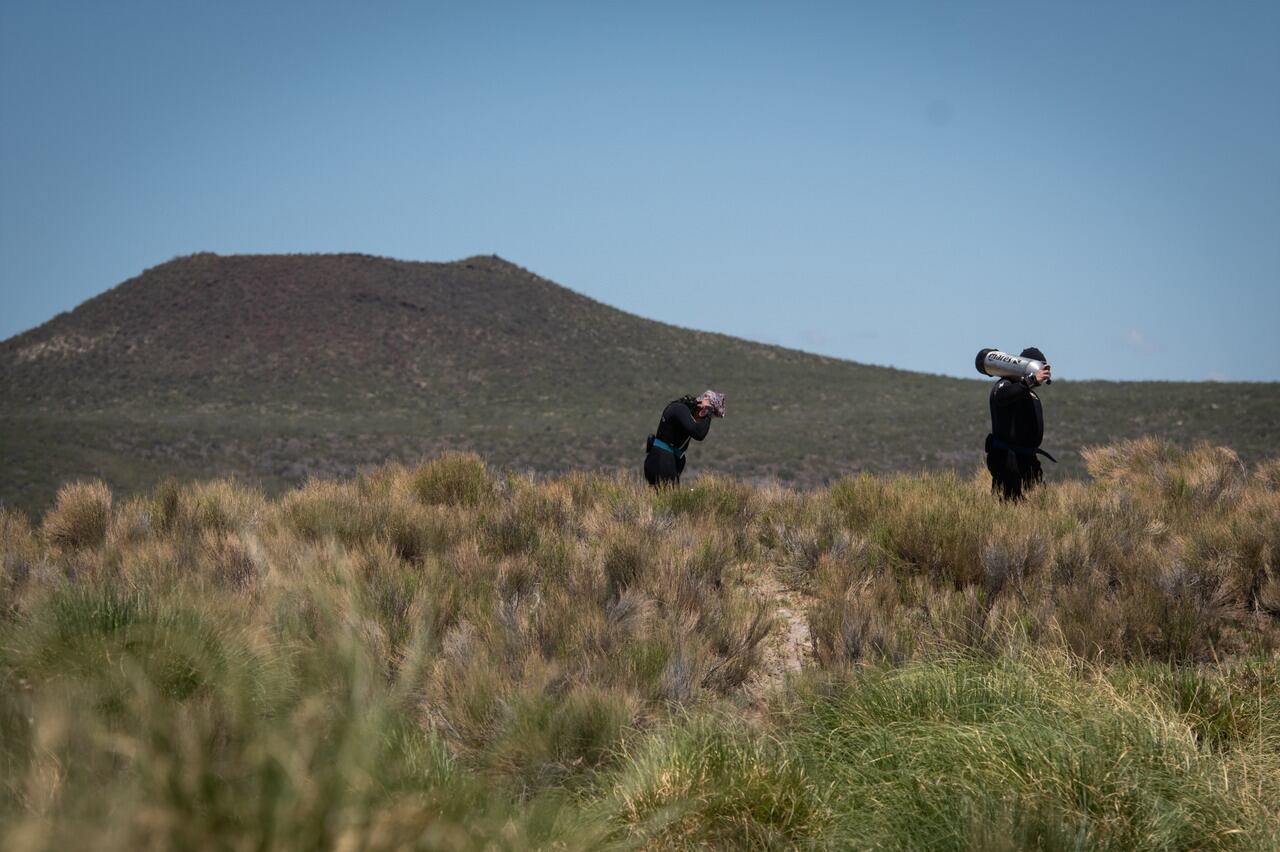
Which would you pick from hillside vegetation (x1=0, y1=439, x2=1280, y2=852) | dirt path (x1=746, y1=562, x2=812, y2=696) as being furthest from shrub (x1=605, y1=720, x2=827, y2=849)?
dirt path (x1=746, y1=562, x2=812, y2=696)

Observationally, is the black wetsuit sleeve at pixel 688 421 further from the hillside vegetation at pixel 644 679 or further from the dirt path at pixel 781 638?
the dirt path at pixel 781 638

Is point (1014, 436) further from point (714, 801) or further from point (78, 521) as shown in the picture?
point (78, 521)

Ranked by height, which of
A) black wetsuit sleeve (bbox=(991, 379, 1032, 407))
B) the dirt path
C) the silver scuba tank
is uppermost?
the silver scuba tank

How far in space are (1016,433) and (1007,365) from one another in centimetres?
75

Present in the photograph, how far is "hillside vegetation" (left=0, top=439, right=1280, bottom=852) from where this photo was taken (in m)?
3.13

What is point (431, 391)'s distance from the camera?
200ft

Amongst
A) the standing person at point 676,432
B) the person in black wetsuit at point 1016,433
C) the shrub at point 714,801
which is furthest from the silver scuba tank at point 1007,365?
the shrub at point 714,801

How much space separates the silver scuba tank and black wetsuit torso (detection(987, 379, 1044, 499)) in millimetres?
94

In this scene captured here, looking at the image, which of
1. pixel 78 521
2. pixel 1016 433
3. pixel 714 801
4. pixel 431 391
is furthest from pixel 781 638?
pixel 431 391

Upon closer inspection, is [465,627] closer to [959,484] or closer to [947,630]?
[947,630]

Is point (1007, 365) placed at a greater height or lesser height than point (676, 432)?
greater

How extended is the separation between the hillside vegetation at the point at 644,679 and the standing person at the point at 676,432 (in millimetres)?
1435

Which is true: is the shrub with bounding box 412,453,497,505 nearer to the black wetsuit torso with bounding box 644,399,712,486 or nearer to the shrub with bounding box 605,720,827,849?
the black wetsuit torso with bounding box 644,399,712,486

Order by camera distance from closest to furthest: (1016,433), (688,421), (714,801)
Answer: (714,801) → (1016,433) → (688,421)
